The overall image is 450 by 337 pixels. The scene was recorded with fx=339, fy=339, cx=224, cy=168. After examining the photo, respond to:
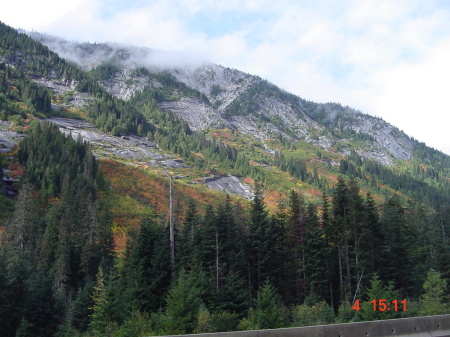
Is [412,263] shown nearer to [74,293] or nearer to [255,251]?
[255,251]

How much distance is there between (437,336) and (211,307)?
58.2 ft

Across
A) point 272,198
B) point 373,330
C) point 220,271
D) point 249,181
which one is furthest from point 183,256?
point 249,181

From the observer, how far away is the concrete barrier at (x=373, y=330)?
10083mm

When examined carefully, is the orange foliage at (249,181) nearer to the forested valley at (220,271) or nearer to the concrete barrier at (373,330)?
the forested valley at (220,271)

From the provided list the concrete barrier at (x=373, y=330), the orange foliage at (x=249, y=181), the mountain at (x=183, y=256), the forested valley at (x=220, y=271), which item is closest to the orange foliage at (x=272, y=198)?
the orange foliage at (x=249, y=181)

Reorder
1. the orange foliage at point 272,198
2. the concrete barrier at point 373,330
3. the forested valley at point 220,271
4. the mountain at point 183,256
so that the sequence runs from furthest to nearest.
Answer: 1. the orange foliage at point 272,198
2. the mountain at point 183,256
3. the forested valley at point 220,271
4. the concrete barrier at point 373,330

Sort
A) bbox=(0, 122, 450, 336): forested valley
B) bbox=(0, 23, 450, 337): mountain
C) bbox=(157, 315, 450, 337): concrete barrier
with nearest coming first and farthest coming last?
bbox=(157, 315, 450, 337): concrete barrier → bbox=(0, 122, 450, 336): forested valley → bbox=(0, 23, 450, 337): mountain

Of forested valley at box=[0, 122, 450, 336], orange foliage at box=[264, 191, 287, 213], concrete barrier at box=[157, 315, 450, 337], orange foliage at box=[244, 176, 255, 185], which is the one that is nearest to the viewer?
concrete barrier at box=[157, 315, 450, 337]

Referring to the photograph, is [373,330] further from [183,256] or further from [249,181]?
[249,181]

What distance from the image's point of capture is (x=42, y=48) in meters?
193

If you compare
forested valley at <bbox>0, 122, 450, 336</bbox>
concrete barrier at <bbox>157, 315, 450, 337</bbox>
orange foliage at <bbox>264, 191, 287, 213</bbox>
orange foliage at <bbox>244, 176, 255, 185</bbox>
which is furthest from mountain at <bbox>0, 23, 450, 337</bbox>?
orange foliage at <bbox>244, 176, 255, 185</bbox>

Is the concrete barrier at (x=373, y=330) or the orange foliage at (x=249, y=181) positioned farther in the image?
the orange foliage at (x=249, y=181)

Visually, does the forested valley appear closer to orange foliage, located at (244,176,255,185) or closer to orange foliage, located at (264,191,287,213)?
orange foliage, located at (264,191,287,213)

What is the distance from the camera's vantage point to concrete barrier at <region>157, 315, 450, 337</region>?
10.1m
